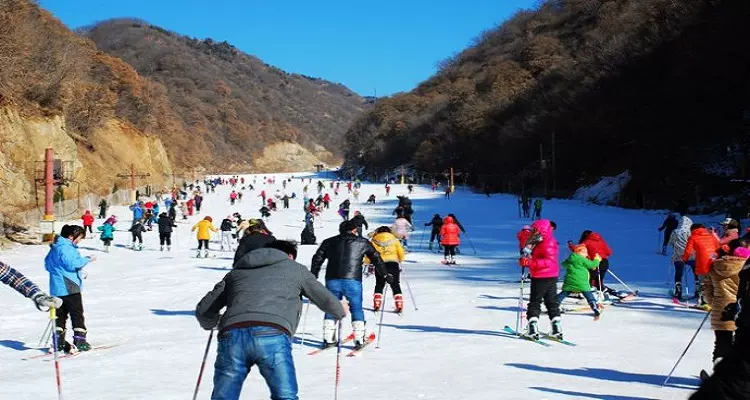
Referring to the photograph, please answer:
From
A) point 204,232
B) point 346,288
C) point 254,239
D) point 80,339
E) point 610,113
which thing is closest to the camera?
point 254,239

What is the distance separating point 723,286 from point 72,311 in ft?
24.6

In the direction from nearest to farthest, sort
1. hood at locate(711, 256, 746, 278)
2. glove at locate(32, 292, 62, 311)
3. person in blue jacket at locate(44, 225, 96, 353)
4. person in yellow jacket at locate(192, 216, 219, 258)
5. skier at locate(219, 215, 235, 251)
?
glove at locate(32, 292, 62, 311), hood at locate(711, 256, 746, 278), person in blue jacket at locate(44, 225, 96, 353), person in yellow jacket at locate(192, 216, 219, 258), skier at locate(219, 215, 235, 251)

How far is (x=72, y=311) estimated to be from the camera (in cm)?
918

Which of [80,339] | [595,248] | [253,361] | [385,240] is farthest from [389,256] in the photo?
[253,361]

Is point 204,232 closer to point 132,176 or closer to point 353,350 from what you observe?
point 353,350

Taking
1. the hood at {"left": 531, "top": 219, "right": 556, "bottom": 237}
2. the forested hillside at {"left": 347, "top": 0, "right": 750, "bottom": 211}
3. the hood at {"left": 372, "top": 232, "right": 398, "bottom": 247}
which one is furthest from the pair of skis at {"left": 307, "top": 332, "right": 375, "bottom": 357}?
the forested hillside at {"left": 347, "top": 0, "right": 750, "bottom": 211}

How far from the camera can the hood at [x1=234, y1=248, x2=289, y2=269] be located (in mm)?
4605

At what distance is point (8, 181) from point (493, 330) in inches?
1112

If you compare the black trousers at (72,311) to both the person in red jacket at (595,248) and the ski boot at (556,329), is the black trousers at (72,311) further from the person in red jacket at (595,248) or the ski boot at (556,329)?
the person in red jacket at (595,248)

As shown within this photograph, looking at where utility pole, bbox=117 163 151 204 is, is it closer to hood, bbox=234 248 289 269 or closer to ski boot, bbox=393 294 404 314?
ski boot, bbox=393 294 404 314

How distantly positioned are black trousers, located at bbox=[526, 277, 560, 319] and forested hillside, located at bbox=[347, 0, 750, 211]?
843 inches

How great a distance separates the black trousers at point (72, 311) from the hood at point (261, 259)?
534 cm

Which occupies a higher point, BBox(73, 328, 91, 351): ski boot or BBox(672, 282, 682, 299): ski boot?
BBox(672, 282, 682, 299): ski boot

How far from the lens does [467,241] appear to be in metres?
27.5
